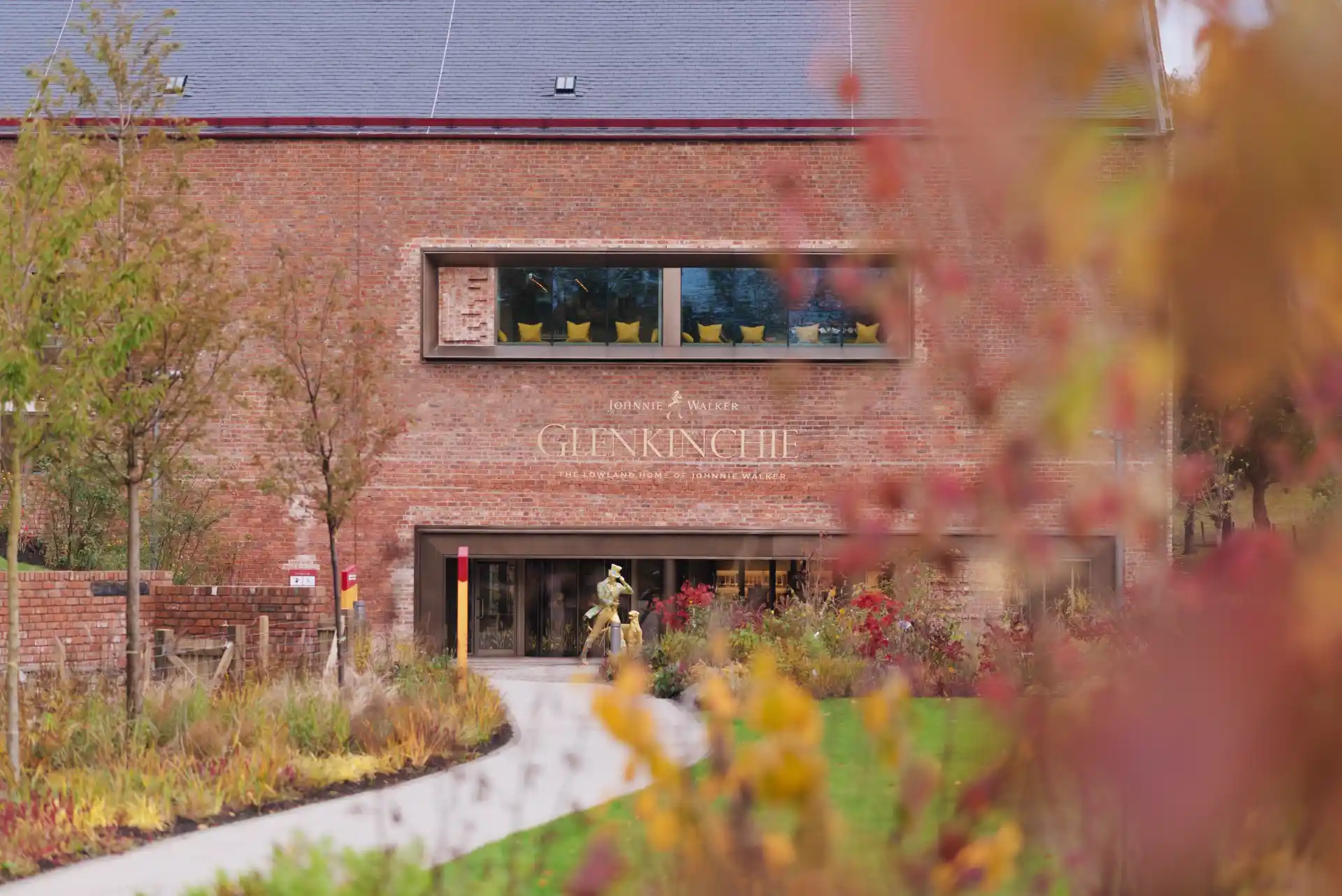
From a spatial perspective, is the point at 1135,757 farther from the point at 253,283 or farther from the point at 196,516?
the point at 196,516

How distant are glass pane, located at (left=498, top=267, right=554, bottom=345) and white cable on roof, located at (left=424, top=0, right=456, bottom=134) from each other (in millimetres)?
2517

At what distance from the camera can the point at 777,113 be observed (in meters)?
24.3

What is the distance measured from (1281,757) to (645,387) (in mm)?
21862

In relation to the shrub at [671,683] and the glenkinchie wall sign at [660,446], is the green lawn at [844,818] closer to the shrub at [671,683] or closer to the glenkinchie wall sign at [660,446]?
the shrub at [671,683]

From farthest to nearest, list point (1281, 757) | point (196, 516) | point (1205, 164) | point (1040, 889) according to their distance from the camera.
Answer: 1. point (196, 516)
2. point (1040, 889)
3. point (1205, 164)
4. point (1281, 757)

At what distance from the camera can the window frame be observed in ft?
76.7

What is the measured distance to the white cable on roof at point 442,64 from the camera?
79.3 feet

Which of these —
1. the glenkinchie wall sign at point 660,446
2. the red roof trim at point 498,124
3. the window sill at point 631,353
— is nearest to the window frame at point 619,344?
the window sill at point 631,353

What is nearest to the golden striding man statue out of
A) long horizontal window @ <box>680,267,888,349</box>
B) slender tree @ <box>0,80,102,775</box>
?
long horizontal window @ <box>680,267,888,349</box>

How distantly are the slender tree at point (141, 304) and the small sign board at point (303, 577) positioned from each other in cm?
1065

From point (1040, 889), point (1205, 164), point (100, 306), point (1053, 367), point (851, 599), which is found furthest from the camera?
point (851, 599)

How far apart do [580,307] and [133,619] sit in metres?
13.3

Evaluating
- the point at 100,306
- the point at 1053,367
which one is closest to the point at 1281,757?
the point at 1053,367

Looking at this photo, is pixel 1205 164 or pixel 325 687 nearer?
pixel 1205 164
